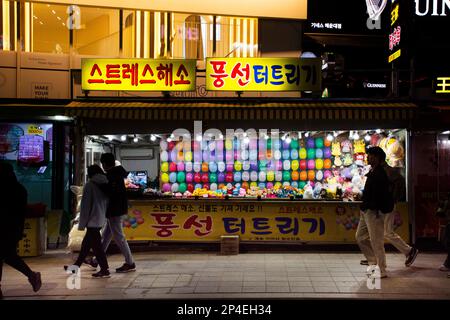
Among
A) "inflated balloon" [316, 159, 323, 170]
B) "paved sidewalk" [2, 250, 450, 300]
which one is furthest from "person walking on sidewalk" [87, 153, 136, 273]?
"inflated balloon" [316, 159, 323, 170]

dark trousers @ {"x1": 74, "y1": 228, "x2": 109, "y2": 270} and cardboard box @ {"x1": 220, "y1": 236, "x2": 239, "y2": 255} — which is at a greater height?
dark trousers @ {"x1": 74, "y1": 228, "x2": 109, "y2": 270}

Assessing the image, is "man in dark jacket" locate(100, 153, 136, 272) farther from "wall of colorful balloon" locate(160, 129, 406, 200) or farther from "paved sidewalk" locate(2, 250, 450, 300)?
"wall of colorful balloon" locate(160, 129, 406, 200)

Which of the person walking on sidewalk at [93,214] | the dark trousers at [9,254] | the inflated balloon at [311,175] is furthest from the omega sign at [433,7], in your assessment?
the dark trousers at [9,254]

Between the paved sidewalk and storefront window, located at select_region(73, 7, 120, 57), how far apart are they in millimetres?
5869

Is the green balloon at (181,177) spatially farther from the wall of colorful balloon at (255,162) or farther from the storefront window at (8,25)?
the storefront window at (8,25)

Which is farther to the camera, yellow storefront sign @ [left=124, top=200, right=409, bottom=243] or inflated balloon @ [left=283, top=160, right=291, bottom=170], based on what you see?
inflated balloon @ [left=283, top=160, right=291, bottom=170]

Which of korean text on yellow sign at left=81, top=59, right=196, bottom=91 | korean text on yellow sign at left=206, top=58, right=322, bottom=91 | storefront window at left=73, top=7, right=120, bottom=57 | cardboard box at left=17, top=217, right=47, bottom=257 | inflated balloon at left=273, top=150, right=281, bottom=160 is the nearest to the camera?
cardboard box at left=17, top=217, right=47, bottom=257

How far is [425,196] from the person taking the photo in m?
10.3

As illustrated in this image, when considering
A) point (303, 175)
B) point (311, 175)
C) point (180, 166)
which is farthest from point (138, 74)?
point (311, 175)

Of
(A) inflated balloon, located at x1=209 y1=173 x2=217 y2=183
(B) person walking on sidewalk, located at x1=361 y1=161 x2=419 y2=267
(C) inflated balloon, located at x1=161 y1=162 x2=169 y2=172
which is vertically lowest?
(B) person walking on sidewalk, located at x1=361 y1=161 x2=419 y2=267

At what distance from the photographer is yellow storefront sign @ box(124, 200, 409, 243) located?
32.9 ft

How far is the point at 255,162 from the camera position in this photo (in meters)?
12.5

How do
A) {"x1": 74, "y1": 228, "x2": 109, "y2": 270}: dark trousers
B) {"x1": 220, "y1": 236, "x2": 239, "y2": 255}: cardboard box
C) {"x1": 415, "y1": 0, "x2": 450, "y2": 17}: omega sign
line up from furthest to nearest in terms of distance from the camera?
1. {"x1": 415, "y1": 0, "x2": 450, "y2": 17}: omega sign
2. {"x1": 220, "y1": 236, "x2": 239, "y2": 255}: cardboard box
3. {"x1": 74, "y1": 228, "x2": 109, "y2": 270}: dark trousers
